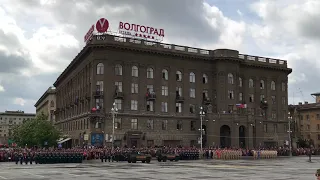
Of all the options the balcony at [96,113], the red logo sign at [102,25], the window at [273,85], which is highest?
the red logo sign at [102,25]

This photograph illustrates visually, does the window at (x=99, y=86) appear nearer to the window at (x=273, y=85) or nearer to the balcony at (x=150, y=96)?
the balcony at (x=150, y=96)

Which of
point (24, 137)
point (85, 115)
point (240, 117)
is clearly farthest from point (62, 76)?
point (240, 117)

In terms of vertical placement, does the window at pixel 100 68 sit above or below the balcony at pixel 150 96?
above

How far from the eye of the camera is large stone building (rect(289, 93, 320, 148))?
389 feet

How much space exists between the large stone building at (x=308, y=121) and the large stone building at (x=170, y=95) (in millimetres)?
31585

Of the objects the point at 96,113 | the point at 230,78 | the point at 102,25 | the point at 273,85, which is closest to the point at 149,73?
the point at 102,25

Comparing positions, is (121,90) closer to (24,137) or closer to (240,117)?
(240,117)

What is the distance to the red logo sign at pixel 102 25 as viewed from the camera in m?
70.8

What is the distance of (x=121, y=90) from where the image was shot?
7175 cm

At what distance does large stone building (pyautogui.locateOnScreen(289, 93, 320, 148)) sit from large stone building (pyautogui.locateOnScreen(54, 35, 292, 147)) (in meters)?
31.6

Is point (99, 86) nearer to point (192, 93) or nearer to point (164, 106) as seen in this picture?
point (164, 106)

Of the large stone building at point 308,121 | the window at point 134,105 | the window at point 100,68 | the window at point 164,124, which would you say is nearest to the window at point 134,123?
the window at point 134,105

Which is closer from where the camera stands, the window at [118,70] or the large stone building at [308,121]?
the window at [118,70]

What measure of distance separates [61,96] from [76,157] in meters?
60.3
